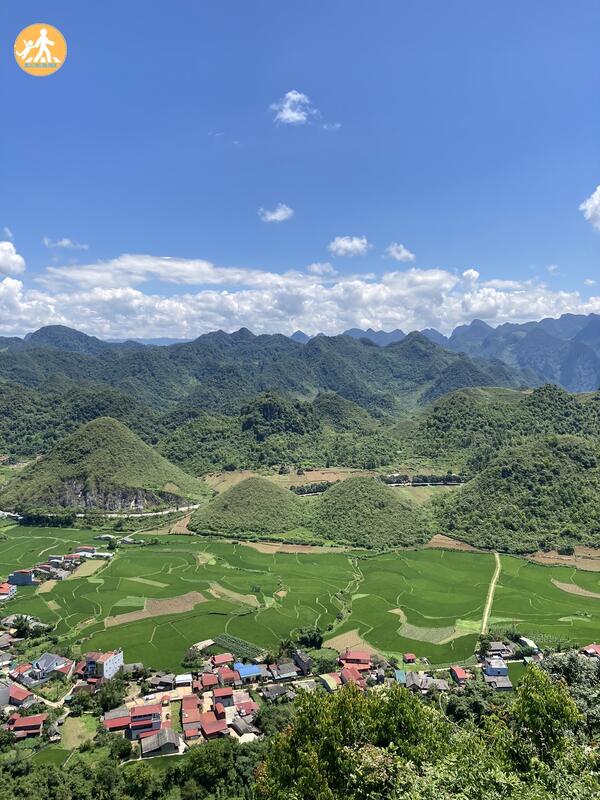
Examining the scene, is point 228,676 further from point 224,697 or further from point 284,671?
point 284,671

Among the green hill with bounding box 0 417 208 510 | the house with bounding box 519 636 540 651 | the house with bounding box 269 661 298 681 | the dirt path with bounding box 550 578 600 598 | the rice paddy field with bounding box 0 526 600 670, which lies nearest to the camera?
the house with bounding box 269 661 298 681

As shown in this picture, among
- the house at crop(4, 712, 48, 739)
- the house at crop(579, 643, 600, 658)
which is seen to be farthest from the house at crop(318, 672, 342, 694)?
the house at crop(579, 643, 600, 658)

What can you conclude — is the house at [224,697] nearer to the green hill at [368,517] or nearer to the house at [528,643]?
the house at [528,643]

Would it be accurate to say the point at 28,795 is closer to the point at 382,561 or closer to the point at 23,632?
the point at 23,632

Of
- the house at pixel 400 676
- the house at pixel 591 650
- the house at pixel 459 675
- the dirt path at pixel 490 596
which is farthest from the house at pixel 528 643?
the house at pixel 400 676

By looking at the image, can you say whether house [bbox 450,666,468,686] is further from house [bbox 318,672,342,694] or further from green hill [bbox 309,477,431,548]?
green hill [bbox 309,477,431,548]

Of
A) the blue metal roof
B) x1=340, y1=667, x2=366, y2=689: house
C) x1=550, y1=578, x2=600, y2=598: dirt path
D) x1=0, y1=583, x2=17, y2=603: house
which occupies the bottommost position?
x1=550, y1=578, x2=600, y2=598: dirt path

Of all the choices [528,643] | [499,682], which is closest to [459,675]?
[499,682]

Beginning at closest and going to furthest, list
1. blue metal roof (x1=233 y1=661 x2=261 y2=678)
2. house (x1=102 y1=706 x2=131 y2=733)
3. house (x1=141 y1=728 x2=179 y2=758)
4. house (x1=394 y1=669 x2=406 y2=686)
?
house (x1=141 y1=728 x2=179 y2=758), house (x1=102 y1=706 x2=131 y2=733), house (x1=394 y1=669 x2=406 y2=686), blue metal roof (x1=233 y1=661 x2=261 y2=678)
